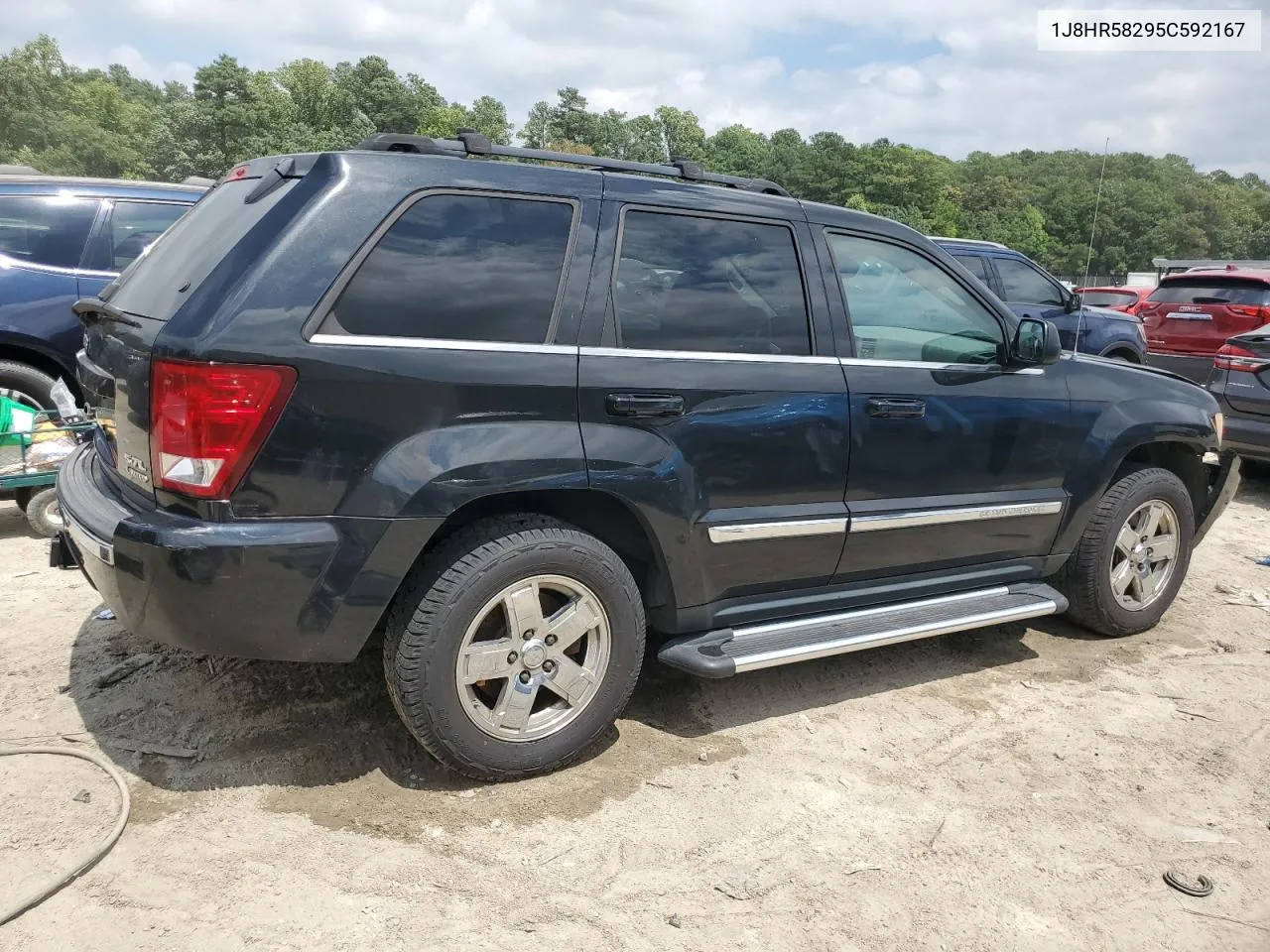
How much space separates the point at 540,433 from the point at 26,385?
4.42 m

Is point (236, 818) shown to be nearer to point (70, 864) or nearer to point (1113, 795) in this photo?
point (70, 864)

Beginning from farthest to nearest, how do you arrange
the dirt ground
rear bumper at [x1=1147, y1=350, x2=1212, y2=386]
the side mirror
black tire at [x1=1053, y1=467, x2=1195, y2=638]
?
rear bumper at [x1=1147, y1=350, x2=1212, y2=386]
black tire at [x1=1053, y1=467, x2=1195, y2=638]
the side mirror
the dirt ground

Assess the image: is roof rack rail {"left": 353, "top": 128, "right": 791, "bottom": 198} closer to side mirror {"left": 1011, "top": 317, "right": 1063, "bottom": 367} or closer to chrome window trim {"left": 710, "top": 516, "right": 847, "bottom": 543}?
side mirror {"left": 1011, "top": 317, "right": 1063, "bottom": 367}

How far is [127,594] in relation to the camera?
278 cm

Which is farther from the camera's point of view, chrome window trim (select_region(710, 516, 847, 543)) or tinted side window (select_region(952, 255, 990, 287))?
tinted side window (select_region(952, 255, 990, 287))

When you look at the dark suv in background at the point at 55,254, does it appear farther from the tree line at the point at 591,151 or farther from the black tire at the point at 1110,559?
the tree line at the point at 591,151

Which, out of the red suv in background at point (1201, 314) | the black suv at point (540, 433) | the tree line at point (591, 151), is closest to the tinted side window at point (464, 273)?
the black suv at point (540, 433)

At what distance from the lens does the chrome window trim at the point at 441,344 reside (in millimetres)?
2707

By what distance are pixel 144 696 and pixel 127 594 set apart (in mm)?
984

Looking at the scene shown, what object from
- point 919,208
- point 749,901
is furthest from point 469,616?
point 919,208

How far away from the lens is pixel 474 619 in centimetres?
293

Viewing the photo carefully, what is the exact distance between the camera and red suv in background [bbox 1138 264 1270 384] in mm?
11508

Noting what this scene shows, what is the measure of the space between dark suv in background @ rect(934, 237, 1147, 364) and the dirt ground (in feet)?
19.6

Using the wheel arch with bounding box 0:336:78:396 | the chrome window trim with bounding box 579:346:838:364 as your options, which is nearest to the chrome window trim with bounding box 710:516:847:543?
the chrome window trim with bounding box 579:346:838:364
